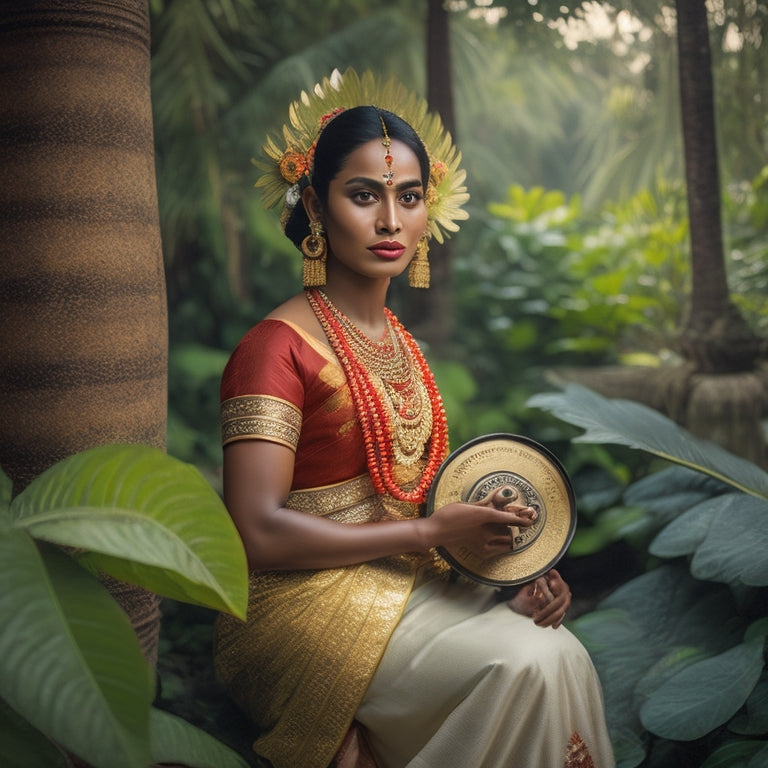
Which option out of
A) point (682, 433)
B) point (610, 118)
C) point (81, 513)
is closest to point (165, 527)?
point (81, 513)

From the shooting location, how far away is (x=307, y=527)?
1.69 metres

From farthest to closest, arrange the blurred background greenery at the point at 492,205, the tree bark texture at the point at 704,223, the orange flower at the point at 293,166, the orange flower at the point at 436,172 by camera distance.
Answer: the blurred background greenery at the point at 492,205 → the tree bark texture at the point at 704,223 → the orange flower at the point at 436,172 → the orange flower at the point at 293,166

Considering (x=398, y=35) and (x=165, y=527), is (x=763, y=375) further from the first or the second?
(x=165, y=527)

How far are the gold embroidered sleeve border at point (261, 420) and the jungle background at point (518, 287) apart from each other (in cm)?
32

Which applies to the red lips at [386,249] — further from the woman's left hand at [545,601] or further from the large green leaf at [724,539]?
the large green leaf at [724,539]

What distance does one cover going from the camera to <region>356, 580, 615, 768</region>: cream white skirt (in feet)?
5.25

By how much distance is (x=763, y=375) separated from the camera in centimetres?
343

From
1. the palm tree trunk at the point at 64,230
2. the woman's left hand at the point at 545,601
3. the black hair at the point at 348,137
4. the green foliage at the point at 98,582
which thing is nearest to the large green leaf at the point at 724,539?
the woman's left hand at the point at 545,601

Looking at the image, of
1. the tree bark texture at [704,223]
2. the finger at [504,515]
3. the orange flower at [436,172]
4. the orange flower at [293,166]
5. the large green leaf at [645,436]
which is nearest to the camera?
the finger at [504,515]

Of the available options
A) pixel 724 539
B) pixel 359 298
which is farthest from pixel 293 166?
pixel 724 539

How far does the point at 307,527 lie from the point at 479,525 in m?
0.33

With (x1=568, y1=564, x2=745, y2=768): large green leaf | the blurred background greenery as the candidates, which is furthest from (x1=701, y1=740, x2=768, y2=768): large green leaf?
the blurred background greenery

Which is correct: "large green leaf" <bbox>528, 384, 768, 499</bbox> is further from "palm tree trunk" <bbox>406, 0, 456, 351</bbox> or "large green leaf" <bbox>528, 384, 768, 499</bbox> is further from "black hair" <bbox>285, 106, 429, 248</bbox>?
"palm tree trunk" <bbox>406, 0, 456, 351</bbox>

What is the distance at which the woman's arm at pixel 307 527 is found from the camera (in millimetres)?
1685
